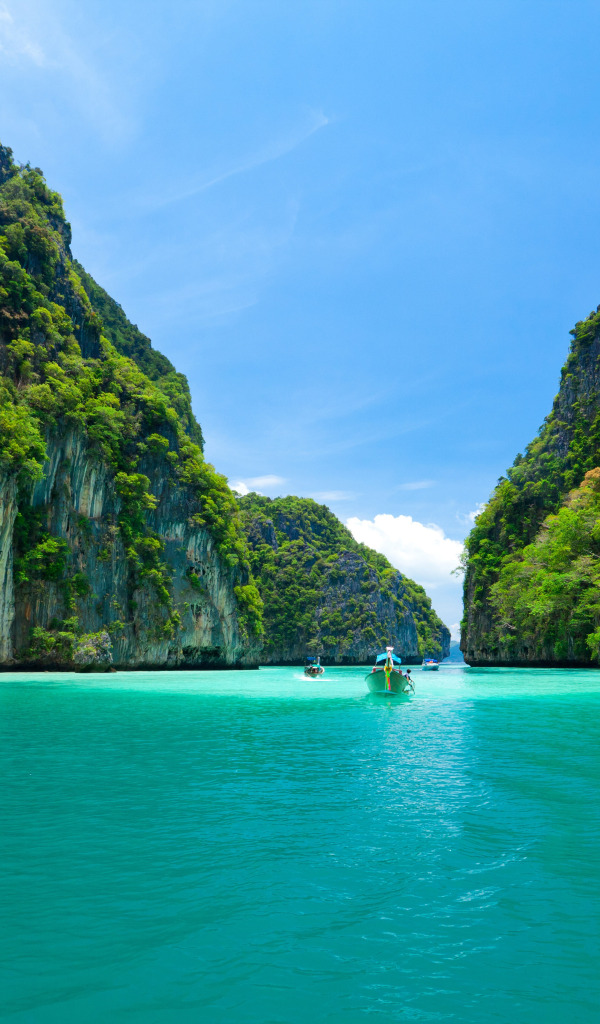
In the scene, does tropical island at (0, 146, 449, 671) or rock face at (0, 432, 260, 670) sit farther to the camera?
tropical island at (0, 146, 449, 671)

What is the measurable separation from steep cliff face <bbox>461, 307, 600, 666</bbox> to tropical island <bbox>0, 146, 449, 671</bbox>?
930 inches

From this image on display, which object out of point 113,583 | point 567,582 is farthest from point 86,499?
point 567,582

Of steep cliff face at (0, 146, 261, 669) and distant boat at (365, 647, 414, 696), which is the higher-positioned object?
steep cliff face at (0, 146, 261, 669)

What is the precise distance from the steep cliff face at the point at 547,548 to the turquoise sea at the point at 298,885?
3271 centimetres

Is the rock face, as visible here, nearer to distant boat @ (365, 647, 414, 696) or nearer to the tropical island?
the tropical island

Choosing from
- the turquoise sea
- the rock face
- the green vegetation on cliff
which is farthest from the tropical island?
the turquoise sea

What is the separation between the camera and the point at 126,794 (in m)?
8.37

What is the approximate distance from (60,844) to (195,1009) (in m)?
3.32

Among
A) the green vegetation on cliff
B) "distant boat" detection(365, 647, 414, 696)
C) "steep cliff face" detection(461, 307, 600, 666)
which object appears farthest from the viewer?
"steep cliff face" detection(461, 307, 600, 666)

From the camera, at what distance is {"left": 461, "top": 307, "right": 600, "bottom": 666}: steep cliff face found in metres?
41.8

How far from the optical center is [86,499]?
141 feet

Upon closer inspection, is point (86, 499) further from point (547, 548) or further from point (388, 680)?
point (547, 548)

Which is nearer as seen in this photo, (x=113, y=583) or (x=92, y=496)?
(x=92, y=496)

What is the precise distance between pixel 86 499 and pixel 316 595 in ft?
229
